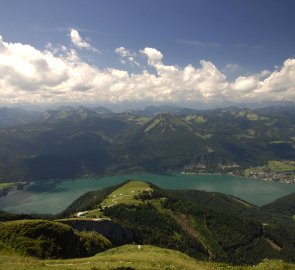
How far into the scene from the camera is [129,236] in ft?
533

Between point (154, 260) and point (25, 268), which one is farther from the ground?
point (25, 268)

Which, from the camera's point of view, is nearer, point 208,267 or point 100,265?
point 100,265

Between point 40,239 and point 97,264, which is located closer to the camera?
point 97,264

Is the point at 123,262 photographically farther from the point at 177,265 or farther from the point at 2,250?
the point at 2,250

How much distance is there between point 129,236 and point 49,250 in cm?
10282

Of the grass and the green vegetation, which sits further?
the green vegetation

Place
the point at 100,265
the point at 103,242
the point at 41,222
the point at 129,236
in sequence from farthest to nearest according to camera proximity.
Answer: the point at 129,236
the point at 103,242
the point at 41,222
the point at 100,265

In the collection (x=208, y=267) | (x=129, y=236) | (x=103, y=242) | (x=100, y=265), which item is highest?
(x=100, y=265)

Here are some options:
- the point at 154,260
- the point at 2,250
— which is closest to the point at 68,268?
the point at 2,250

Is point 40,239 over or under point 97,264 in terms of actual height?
under

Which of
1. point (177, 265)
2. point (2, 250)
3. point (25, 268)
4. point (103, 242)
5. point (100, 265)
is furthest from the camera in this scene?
point (103, 242)

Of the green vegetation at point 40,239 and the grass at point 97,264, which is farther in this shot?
the green vegetation at point 40,239

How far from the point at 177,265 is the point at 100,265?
15.0 m

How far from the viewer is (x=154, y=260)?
62312 millimetres
